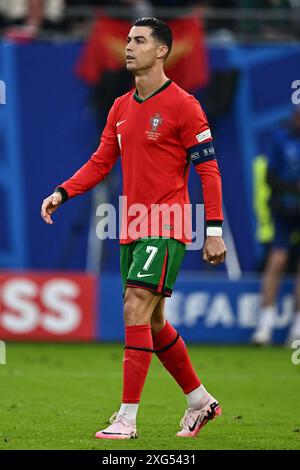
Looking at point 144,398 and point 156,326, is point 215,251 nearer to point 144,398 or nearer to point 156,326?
point 156,326

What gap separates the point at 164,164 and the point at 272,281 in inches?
284

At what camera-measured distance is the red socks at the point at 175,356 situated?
7723 millimetres

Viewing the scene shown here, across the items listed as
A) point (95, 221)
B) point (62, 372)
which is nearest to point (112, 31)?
point (95, 221)

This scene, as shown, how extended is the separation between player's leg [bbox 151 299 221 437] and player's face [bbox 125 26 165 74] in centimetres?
151

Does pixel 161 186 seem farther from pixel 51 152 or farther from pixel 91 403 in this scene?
pixel 51 152

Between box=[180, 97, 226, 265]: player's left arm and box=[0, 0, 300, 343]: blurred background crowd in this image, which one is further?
box=[0, 0, 300, 343]: blurred background crowd

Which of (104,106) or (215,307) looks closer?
(215,307)

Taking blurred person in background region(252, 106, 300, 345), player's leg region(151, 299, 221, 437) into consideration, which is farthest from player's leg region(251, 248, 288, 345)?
player's leg region(151, 299, 221, 437)

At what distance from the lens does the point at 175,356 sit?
7.73 meters

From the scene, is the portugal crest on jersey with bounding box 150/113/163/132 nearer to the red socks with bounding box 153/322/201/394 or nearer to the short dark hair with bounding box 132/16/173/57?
the short dark hair with bounding box 132/16/173/57

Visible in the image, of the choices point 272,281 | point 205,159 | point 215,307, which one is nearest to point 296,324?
point 272,281

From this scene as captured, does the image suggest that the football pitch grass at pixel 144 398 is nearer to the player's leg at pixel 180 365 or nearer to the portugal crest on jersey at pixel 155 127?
the player's leg at pixel 180 365

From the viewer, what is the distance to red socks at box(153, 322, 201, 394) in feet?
25.3

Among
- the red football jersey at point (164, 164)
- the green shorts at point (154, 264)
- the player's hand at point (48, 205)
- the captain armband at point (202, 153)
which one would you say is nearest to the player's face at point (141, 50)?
the red football jersey at point (164, 164)
